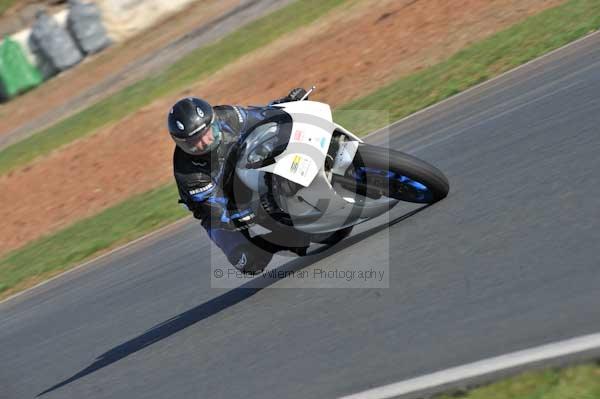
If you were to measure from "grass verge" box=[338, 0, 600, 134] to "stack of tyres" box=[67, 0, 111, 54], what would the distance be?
15.5m

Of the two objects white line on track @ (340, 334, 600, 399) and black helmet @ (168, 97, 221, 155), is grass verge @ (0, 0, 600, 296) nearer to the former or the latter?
black helmet @ (168, 97, 221, 155)

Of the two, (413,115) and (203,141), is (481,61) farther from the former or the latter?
(203,141)

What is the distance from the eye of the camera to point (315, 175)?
18.8ft

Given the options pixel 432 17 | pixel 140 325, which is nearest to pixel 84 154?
pixel 432 17

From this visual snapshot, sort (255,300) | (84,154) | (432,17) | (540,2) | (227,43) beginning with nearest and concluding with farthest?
1. (255,300)
2. (540,2)
3. (432,17)
4. (84,154)
5. (227,43)

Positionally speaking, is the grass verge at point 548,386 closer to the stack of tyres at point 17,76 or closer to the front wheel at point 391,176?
the front wheel at point 391,176

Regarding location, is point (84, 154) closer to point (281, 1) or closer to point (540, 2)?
point (281, 1)

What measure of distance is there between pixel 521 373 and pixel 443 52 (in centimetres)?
972

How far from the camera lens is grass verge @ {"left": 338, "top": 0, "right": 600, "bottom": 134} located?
10641 millimetres

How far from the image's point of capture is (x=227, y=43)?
2014cm

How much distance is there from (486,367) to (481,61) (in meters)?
8.10

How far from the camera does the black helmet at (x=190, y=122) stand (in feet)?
19.6

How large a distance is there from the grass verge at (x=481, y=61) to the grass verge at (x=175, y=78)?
21.9ft

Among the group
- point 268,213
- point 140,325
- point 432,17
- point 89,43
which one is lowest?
point 89,43
